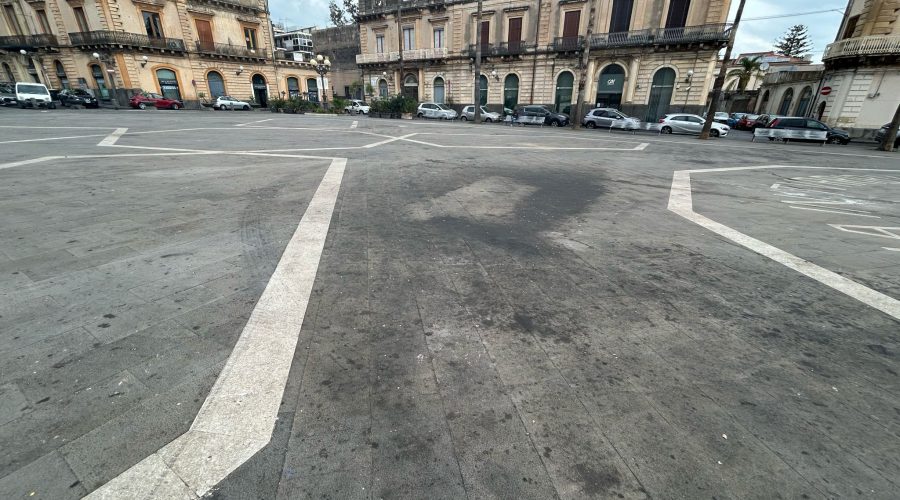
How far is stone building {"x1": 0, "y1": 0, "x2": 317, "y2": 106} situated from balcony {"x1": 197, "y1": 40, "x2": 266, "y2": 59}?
9 cm

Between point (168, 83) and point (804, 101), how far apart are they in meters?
53.5

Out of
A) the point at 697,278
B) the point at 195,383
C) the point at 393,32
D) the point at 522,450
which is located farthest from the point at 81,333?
the point at 393,32

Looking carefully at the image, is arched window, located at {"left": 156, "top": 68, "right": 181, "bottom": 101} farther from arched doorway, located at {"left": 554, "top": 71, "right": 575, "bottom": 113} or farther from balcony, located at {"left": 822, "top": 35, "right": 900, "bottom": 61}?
balcony, located at {"left": 822, "top": 35, "right": 900, "bottom": 61}

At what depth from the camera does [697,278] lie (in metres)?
3.81

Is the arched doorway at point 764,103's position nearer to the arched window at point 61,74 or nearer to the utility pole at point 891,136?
the utility pole at point 891,136

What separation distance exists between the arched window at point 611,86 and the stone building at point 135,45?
3441 centimetres

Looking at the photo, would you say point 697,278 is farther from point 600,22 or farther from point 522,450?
point 600,22

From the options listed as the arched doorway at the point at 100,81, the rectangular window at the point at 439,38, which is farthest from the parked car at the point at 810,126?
the arched doorway at the point at 100,81

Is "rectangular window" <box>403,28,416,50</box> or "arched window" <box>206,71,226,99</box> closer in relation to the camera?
"rectangular window" <box>403,28,416,50</box>

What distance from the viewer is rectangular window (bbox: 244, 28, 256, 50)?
39.3 meters

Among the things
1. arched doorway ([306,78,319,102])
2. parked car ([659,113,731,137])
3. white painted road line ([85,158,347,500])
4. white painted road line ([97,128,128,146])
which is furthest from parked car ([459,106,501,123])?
white painted road line ([85,158,347,500])

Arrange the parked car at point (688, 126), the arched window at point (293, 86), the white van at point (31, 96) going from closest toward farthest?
the parked car at point (688, 126), the white van at point (31, 96), the arched window at point (293, 86)

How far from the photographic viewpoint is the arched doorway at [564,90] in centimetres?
2997

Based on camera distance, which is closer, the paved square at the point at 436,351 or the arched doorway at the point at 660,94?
the paved square at the point at 436,351
